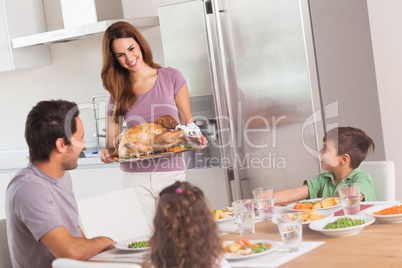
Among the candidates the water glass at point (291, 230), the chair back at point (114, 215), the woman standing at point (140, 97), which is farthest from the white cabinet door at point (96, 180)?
the water glass at point (291, 230)

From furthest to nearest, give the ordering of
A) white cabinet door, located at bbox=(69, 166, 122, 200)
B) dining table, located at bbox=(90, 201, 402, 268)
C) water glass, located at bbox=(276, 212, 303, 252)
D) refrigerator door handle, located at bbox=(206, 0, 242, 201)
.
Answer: white cabinet door, located at bbox=(69, 166, 122, 200) < refrigerator door handle, located at bbox=(206, 0, 242, 201) < water glass, located at bbox=(276, 212, 303, 252) < dining table, located at bbox=(90, 201, 402, 268)

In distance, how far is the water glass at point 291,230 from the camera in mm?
1592

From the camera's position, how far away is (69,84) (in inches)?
186

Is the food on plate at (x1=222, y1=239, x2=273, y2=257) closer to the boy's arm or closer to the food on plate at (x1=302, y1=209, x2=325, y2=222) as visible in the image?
the food on plate at (x1=302, y1=209, x2=325, y2=222)

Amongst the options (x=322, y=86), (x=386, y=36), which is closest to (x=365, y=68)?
(x=386, y=36)

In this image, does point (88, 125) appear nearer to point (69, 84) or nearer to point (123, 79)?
point (69, 84)

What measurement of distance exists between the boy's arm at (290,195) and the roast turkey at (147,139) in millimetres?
428

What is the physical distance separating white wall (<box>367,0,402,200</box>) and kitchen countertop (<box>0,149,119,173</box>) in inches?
65.7

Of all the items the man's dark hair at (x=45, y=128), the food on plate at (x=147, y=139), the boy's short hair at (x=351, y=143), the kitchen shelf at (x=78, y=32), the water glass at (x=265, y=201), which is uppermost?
the kitchen shelf at (x=78, y=32)

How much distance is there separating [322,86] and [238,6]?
2.02 feet

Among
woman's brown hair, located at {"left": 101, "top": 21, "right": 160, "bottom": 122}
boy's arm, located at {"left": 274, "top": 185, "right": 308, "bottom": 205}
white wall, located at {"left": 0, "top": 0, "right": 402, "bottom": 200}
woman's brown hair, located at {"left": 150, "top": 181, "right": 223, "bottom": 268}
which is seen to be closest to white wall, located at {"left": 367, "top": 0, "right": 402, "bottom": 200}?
white wall, located at {"left": 0, "top": 0, "right": 402, "bottom": 200}

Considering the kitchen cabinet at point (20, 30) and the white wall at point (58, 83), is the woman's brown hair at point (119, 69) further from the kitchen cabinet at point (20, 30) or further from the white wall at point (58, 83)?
the kitchen cabinet at point (20, 30)

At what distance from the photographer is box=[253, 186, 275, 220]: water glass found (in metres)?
2.01

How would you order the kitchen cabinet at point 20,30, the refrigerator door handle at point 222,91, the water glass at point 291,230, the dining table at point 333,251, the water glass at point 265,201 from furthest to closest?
the kitchen cabinet at point 20,30 < the refrigerator door handle at point 222,91 < the water glass at point 265,201 < the water glass at point 291,230 < the dining table at point 333,251
